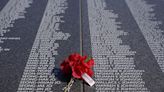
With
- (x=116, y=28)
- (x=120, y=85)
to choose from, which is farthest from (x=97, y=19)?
(x=120, y=85)

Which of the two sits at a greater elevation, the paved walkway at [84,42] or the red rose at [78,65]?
the red rose at [78,65]

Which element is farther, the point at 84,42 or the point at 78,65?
the point at 84,42

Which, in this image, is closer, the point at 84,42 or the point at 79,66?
the point at 79,66

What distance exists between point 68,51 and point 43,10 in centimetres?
93

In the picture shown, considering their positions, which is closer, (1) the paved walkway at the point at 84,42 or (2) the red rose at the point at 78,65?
(2) the red rose at the point at 78,65

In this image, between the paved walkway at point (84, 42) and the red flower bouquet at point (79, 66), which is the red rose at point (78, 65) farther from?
the paved walkway at point (84, 42)

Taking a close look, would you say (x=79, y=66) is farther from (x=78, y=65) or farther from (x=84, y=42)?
(x=84, y=42)

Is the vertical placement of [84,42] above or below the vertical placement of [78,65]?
below

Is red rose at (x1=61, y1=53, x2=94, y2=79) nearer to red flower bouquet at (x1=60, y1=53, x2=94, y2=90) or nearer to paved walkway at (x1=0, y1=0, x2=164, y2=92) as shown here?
red flower bouquet at (x1=60, y1=53, x2=94, y2=90)

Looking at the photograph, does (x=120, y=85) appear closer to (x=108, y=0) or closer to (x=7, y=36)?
(x=7, y=36)

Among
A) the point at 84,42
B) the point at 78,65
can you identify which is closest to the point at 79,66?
the point at 78,65

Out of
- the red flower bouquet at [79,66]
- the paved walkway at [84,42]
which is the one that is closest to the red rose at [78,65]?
the red flower bouquet at [79,66]

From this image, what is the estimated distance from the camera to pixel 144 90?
1.84 metres

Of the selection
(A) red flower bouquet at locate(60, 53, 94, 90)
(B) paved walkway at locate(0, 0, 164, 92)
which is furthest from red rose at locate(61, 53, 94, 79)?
(B) paved walkway at locate(0, 0, 164, 92)
